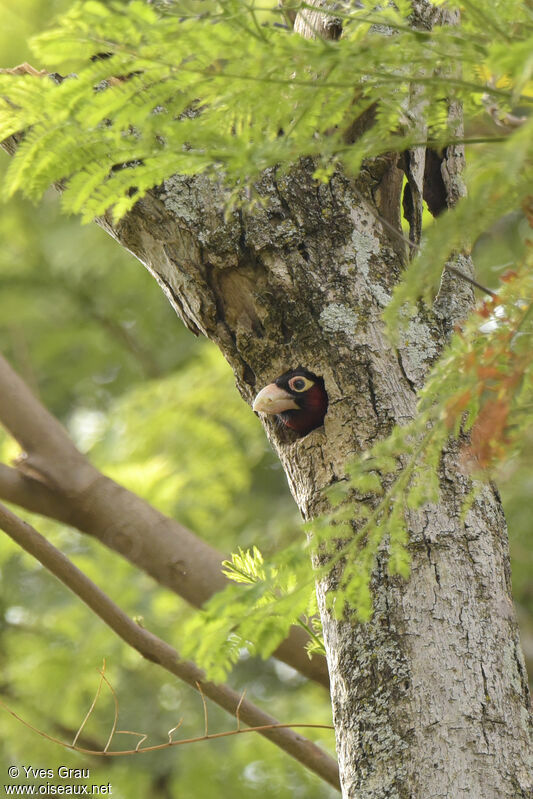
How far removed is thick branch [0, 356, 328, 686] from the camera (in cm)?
345

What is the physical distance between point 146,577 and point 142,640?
236 cm

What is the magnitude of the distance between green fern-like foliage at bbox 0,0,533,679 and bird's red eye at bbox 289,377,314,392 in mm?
710

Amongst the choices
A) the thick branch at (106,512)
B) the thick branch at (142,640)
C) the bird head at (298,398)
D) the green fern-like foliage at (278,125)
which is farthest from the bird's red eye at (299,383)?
the thick branch at (106,512)

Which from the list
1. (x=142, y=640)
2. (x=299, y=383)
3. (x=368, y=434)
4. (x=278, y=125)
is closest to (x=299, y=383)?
(x=299, y=383)

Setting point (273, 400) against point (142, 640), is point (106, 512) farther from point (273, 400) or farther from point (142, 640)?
point (273, 400)

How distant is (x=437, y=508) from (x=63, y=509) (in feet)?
7.00

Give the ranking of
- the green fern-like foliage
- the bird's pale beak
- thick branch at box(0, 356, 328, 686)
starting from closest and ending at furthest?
the green fern-like foliage
the bird's pale beak
thick branch at box(0, 356, 328, 686)

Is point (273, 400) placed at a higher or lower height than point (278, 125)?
lower

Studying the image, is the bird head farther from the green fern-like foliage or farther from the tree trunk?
the green fern-like foliage

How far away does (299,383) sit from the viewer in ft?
6.57

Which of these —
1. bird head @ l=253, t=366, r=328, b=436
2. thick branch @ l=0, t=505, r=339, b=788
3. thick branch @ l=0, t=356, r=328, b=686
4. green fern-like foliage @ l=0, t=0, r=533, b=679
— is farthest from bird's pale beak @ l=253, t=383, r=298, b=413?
thick branch @ l=0, t=356, r=328, b=686

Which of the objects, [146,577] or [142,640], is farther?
[146,577]

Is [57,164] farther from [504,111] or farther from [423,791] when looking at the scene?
[423,791]

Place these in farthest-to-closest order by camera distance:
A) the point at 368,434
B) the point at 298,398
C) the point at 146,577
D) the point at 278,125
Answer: the point at 146,577
the point at 298,398
the point at 368,434
the point at 278,125
